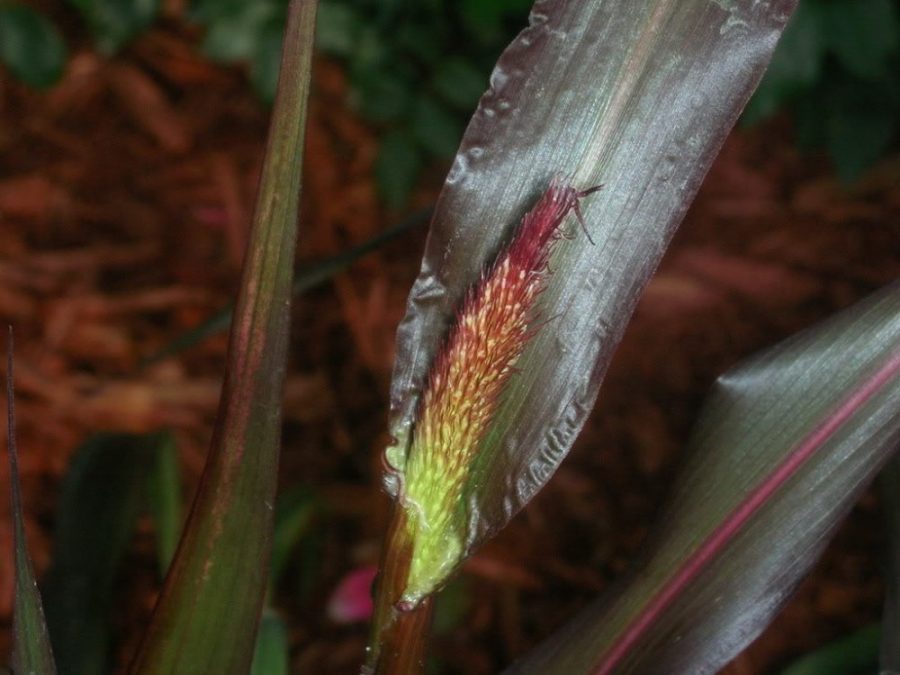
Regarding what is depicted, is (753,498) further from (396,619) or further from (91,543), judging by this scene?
(91,543)

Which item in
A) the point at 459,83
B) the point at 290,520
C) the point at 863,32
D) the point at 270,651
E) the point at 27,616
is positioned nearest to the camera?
the point at 27,616

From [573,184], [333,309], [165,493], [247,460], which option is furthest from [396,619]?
[333,309]

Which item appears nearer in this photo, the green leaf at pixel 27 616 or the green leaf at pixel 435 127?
the green leaf at pixel 27 616

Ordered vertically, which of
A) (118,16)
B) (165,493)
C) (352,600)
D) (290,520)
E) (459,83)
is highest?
(118,16)

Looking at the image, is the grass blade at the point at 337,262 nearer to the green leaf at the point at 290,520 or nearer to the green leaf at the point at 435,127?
the green leaf at the point at 290,520

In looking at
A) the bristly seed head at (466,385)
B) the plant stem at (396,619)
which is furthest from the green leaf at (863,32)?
the plant stem at (396,619)

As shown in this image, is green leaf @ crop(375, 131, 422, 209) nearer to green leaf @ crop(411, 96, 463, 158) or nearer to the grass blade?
green leaf @ crop(411, 96, 463, 158)

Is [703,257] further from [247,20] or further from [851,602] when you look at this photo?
[247,20]
